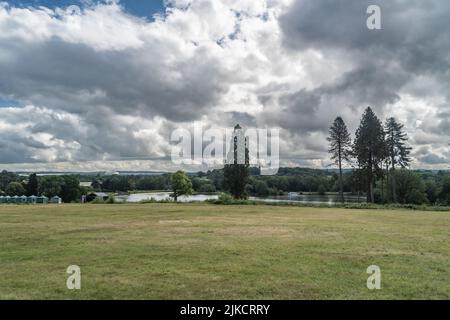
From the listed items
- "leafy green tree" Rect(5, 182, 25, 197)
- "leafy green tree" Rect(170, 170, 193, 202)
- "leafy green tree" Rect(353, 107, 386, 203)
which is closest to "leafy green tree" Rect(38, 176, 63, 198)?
"leafy green tree" Rect(5, 182, 25, 197)


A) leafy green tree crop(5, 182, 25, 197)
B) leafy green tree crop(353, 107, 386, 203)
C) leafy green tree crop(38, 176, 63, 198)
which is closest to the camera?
leafy green tree crop(353, 107, 386, 203)

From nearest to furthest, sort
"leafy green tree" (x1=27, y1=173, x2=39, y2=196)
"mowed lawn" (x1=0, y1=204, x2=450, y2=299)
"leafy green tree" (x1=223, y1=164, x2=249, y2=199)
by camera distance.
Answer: "mowed lawn" (x1=0, y1=204, x2=450, y2=299)
"leafy green tree" (x1=223, y1=164, x2=249, y2=199)
"leafy green tree" (x1=27, y1=173, x2=39, y2=196)

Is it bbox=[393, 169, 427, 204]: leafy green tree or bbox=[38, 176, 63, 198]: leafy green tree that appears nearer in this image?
bbox=[393, 169, 427, 204]: leafy green tree

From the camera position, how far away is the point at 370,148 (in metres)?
51.2

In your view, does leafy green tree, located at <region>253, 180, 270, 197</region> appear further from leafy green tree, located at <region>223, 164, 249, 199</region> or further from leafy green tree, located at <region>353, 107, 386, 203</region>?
leafy green tree, located at <region>353, 107, 386, 203</region>

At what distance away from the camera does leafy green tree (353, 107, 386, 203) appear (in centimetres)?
5084

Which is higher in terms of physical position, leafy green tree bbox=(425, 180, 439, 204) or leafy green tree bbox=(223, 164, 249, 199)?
leafy green tree bbox=(223, 164, 249, 199)

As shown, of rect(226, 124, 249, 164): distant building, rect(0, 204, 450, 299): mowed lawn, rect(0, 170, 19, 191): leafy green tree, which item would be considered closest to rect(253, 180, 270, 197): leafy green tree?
rect(226, 124, 249, 164): distant building

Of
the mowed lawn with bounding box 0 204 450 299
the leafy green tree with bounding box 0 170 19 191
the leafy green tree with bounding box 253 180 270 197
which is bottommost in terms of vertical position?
the mowed lawn with bounding box 0 204 450 299

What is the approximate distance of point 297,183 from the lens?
9956 cm
